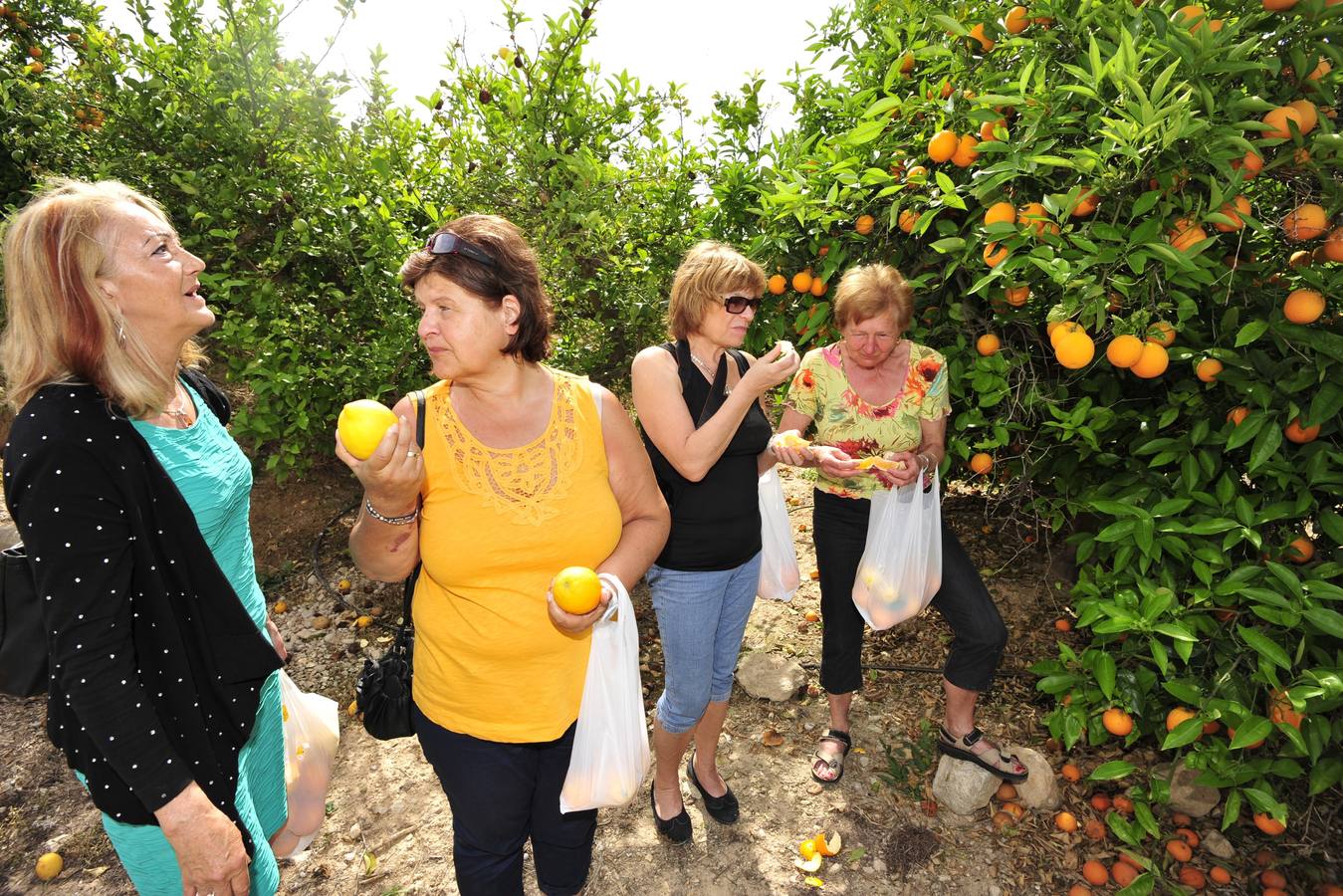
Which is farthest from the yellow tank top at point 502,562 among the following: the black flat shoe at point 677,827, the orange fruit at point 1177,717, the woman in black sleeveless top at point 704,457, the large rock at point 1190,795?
the large rock at point 1190,795

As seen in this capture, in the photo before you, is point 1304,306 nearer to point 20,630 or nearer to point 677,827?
point 677,827

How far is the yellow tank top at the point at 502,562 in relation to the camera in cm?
182

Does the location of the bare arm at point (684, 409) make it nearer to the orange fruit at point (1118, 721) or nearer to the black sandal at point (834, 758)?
the orange fruit at point (1118, 721)

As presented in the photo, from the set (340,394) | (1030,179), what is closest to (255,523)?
(340,394)

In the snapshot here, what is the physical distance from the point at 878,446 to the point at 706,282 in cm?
99

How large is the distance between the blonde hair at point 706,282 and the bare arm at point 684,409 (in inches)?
6.7

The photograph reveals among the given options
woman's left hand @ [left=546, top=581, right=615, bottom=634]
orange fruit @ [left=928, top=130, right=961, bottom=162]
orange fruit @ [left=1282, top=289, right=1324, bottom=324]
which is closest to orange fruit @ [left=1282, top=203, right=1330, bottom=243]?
orange fruit @ [left=1282, top=289, right=1324, bottom=324]

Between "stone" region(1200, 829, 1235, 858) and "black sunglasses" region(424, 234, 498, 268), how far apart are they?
3.34 meters

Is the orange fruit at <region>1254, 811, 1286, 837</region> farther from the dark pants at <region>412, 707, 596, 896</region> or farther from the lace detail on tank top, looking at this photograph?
the lace detail on tank top

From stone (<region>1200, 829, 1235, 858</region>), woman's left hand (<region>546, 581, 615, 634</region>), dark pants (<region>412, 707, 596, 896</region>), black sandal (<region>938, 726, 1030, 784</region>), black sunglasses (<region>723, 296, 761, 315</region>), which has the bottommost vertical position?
stone (<region>1200, 829, 1235, 858</region>)

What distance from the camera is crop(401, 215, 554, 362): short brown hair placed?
1.75 meters

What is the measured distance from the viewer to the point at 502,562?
72.4 inches

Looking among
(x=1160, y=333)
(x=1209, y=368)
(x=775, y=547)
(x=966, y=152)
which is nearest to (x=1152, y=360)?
(x=1160, y=333)

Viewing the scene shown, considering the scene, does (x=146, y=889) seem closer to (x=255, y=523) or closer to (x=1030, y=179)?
(x=1030, y=179)
